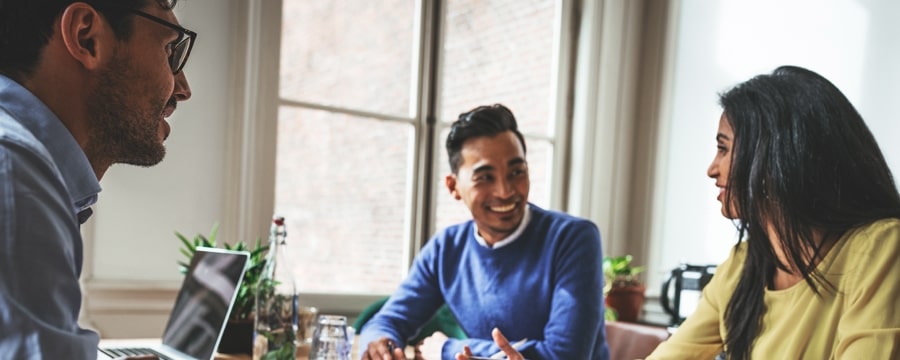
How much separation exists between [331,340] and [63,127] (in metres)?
0.77

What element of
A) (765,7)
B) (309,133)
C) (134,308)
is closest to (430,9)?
(309,133)

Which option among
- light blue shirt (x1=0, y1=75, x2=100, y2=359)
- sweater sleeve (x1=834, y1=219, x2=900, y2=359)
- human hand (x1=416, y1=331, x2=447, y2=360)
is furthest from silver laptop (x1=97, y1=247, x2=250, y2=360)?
sweater sleeve (x1=834, y1=219, x2=900, y2=359)

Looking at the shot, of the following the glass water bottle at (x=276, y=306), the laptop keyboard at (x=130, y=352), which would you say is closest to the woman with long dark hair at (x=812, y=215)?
the glass water bottle at (x=276, y=306)

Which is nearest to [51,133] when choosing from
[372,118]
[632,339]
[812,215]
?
[812,215]

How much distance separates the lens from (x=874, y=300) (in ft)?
3.88

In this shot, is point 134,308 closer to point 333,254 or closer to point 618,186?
point 333,254

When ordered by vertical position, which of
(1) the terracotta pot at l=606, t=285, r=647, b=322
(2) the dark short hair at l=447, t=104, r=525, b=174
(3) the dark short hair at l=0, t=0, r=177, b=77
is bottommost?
(1) the terracotta pot at l=606, t=285, r=647, b=322

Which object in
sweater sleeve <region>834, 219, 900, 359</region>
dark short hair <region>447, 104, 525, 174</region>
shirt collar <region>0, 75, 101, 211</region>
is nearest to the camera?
shirt collar <region>0, 75, 101, 211</region>

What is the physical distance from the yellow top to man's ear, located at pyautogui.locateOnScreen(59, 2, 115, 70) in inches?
45.3

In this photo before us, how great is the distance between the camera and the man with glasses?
64cm

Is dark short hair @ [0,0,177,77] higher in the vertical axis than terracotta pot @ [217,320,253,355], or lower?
higher

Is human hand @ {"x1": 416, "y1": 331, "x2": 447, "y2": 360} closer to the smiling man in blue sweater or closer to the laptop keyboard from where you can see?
the smiling man in blue sweater

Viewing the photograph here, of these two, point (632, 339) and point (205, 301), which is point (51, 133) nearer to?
point (205, 301)

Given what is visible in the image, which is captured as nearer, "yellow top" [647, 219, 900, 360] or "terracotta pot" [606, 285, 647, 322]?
"yellow top" [647, 219, 900, 360]
